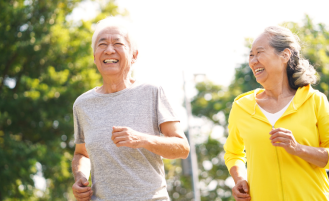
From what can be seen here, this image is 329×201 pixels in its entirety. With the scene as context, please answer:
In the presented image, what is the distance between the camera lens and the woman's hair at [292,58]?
102 inches

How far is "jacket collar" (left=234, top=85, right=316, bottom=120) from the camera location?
244 centimetres

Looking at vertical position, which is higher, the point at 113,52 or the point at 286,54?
the point at 113,52

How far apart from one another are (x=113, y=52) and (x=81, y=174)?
931mm

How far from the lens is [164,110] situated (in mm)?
2545

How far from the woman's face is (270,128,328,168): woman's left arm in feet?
1.74

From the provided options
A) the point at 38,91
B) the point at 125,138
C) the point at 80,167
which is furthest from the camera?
the point at 38,91

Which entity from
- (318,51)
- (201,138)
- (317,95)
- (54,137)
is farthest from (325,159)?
(201,138)

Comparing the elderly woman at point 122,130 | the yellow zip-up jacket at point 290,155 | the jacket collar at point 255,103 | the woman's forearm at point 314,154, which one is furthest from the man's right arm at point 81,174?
the woman's forearm at point 314,154

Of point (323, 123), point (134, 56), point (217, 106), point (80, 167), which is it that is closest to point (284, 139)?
point (323, 123)

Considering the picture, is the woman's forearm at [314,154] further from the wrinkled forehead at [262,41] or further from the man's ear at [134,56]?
the man's ear at [134,56]

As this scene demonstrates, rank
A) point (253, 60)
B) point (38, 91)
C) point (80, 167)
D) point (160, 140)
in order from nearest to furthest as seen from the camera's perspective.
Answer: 1. point (160, 140)
2. point (253, 60)
3. point (80, 167)
4. point (38, 91)

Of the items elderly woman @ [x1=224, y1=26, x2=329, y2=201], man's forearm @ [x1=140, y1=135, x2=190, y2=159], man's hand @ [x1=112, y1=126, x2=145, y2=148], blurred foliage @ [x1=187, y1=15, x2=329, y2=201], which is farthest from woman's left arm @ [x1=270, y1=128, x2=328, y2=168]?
blurred foliage @ [x1=187, y1=15, x2=329, y2=201]

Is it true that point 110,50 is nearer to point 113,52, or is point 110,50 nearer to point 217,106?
point 113,52

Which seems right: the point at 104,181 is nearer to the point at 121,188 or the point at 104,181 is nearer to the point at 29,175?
the point at 121,188
